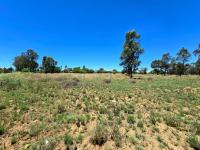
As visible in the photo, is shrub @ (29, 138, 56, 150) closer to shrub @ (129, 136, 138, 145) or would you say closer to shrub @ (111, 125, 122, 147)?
shrub @ (111, 125, 122, 147)

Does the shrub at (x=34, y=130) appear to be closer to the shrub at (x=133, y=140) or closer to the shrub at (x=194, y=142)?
the shrub at (x=133, y=140)

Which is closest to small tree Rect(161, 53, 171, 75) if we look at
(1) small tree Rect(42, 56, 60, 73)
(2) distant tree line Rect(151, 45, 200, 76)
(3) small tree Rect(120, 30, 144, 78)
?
(2) distant tree line Rect(151, 45, 200, 76)

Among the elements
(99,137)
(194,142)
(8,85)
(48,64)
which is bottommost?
(194,142)

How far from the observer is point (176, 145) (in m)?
5.17

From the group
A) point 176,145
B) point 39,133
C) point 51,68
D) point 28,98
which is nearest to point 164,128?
point 176,145

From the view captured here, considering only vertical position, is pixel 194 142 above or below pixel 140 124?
below

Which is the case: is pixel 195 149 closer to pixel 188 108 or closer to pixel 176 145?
pixel 176 145

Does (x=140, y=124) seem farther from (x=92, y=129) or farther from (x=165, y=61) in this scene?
(x=165, y=61)

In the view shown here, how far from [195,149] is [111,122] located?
10.1ft

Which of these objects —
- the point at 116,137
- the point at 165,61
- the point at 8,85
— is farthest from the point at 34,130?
the point at 165,61

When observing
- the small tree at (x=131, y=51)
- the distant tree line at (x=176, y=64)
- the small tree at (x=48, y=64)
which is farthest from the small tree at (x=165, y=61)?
the small tree at (x=48, y=64)

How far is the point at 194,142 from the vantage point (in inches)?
203

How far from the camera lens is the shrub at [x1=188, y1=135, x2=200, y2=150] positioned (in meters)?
4.96

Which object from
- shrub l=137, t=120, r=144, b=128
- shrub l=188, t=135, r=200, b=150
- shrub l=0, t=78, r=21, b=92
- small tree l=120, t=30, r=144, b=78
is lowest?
shrub l=188, t=135, r=200, b=150
